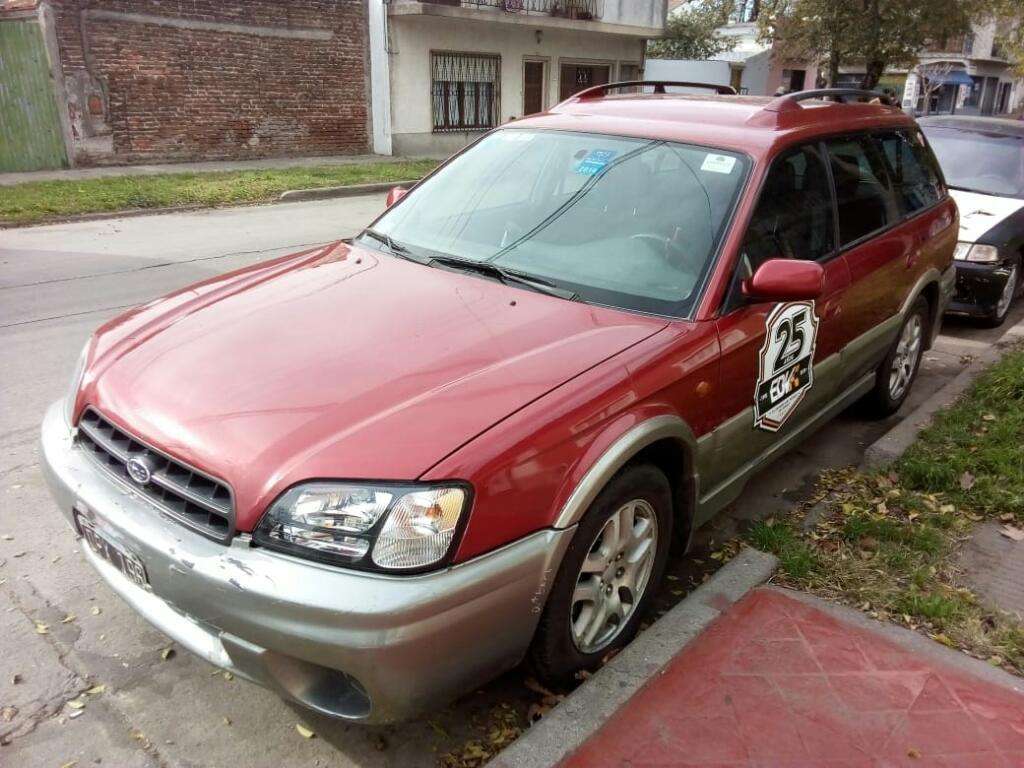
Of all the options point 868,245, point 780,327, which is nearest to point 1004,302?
point 868,245

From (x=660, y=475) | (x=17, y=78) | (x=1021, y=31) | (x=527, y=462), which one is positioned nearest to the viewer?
(x=527, y=462)

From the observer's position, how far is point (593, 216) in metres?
3.39

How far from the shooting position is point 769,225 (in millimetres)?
3404

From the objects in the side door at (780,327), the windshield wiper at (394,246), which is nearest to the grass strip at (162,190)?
the windshield wiper at (394,246)

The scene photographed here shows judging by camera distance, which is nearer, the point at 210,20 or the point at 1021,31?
the point at 210,20

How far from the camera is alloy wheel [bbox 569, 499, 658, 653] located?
2680mm

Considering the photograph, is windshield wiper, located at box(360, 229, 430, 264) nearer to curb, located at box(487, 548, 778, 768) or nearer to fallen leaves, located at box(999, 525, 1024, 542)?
curb, located at box(487, 548, 778, 768)

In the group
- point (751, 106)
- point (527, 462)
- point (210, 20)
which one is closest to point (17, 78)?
point (210, 20)

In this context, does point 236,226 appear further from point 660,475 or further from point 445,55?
point 445,55

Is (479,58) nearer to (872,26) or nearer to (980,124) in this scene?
(872,26)

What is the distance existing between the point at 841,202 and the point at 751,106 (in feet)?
2.15

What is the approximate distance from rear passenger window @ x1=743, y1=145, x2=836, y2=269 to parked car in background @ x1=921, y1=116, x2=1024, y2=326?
380cm

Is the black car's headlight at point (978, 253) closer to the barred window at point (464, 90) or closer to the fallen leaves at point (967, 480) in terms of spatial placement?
the fallen leaves at point (967, 480)

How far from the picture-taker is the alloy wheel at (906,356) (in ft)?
16.4
